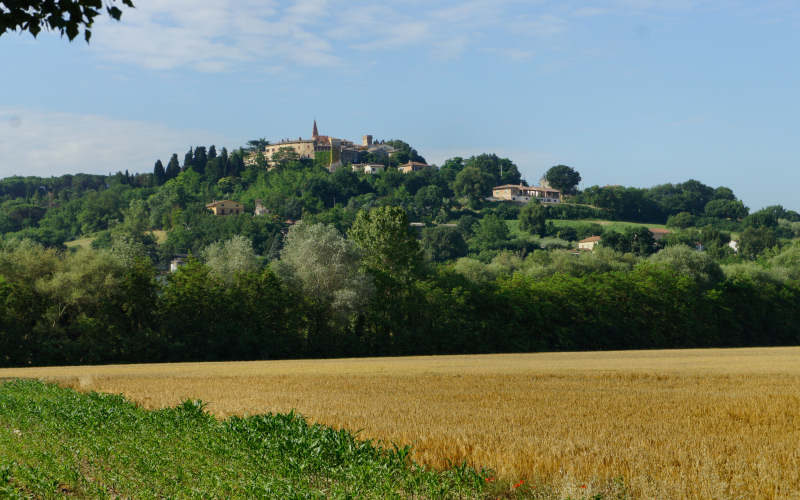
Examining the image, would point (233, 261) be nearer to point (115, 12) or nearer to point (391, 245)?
point (391, 245)

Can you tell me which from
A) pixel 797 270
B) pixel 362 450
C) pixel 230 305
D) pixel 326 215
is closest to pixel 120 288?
pixel 230 305

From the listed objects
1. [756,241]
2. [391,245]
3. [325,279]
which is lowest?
[325,279]

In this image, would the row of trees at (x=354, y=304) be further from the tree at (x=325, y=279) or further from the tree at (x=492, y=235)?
the tree at (x=492, y=235)

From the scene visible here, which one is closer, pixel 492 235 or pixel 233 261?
pixel 233 261

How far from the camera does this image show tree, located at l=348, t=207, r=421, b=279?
65.8 meters

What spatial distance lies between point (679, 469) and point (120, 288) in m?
44.4

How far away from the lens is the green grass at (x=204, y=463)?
8.70 metres

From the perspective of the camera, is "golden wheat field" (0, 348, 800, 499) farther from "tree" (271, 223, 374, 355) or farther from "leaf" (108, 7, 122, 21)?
"tree" (271, 223, 374, 355)

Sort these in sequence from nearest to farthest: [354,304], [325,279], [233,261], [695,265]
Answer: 1. [354,304]
2. [325,279]
3. [233,261]
4. [695,265]

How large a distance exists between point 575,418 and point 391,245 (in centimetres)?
5122

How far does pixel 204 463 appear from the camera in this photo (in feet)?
32.9

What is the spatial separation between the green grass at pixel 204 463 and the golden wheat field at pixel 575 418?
112 centimetres

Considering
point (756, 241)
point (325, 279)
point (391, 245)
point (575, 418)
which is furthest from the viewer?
point (756, 241)

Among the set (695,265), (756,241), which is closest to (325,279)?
(695,265)
